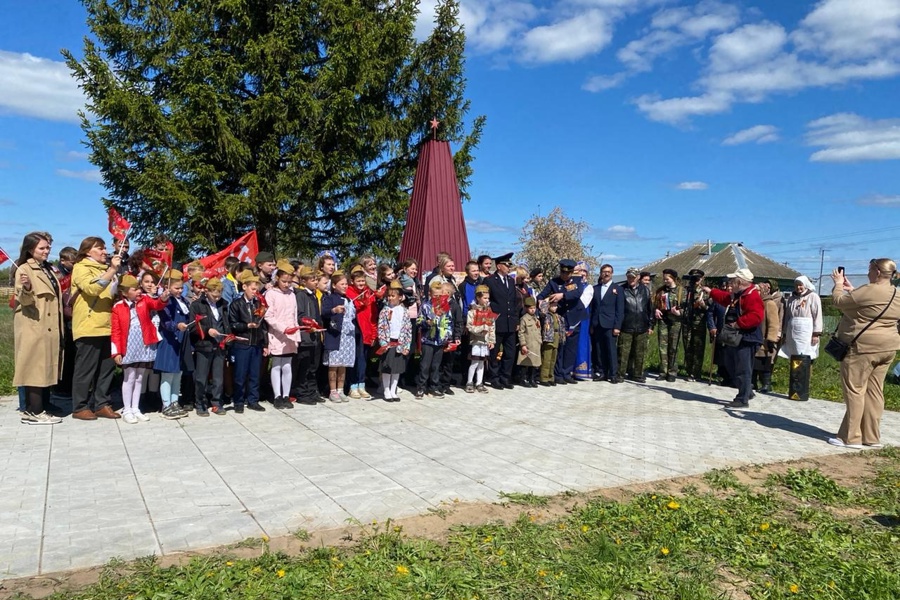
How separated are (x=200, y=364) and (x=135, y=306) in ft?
3.23

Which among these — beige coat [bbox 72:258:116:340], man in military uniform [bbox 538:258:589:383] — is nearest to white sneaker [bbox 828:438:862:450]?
man in military uniform [bbox 538:258:589:383]

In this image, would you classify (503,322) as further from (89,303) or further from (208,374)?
(89,303)

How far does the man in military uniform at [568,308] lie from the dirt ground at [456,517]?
476cm

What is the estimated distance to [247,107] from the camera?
1453cm

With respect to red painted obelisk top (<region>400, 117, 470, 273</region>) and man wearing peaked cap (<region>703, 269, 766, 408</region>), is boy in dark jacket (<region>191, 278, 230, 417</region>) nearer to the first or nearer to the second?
red painted obelisk top (<region>400, 117, 470, 273</region>)

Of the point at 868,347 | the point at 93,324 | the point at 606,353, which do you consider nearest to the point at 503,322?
the point at 606,353

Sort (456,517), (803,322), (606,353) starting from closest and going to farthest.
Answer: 1. (456,517)
2. (803,322)
3. (606,353)

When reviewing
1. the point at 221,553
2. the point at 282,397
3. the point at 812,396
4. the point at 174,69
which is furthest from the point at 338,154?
the point at 221,553

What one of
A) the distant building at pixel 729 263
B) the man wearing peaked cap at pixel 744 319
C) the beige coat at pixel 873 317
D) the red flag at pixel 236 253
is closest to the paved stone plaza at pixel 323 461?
the man wearing peaked cap at pixel 744 319

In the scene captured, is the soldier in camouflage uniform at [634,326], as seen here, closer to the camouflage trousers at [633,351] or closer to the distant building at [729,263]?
the camouflage trousers at [633,351]

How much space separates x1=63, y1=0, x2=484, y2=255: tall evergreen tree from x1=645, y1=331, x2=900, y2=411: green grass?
7.95m

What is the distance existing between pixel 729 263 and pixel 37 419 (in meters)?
41.3

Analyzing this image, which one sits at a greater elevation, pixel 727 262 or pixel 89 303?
pixel 727 262

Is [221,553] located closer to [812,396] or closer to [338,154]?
[812,396]
